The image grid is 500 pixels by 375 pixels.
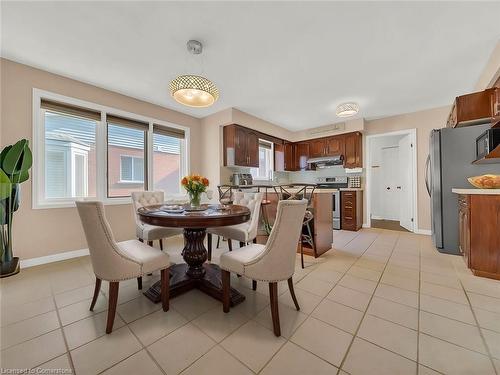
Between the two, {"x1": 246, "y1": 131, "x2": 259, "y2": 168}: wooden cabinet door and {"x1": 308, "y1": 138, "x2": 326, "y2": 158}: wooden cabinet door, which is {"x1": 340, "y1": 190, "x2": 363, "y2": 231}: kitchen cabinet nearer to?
{"x1": 308, "y1": 138, "x2": 326, "y2": 158}: wooden cabinet door

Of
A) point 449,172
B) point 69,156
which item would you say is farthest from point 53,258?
point 449,172

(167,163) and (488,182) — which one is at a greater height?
(167,163)

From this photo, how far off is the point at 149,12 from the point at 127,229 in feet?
9.70

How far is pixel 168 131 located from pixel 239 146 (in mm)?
1416

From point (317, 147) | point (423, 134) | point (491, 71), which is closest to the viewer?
point (491, 71)

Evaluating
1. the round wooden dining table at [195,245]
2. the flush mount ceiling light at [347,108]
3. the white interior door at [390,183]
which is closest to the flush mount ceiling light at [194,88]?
the round wooden dining table at [195,245]

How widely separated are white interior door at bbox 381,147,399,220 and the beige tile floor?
379cm

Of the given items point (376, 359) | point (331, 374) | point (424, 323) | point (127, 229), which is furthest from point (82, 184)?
point (424, 323)

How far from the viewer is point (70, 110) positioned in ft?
9.40

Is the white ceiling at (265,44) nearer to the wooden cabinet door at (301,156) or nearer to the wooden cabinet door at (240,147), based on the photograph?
the wooden cabinet door at (240,147)

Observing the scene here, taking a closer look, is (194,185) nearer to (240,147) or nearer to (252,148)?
(240,147)

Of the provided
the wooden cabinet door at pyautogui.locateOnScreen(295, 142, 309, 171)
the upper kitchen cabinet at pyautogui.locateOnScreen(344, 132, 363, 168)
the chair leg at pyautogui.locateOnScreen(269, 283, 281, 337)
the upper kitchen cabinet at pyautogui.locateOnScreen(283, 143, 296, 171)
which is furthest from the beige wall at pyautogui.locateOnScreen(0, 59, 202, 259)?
the upper kitchen cabinet at pyautogui.locateOnScreen(344, 132, 363, 168)

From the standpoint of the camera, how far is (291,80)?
296cm

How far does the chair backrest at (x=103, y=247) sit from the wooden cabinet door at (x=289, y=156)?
491cm
